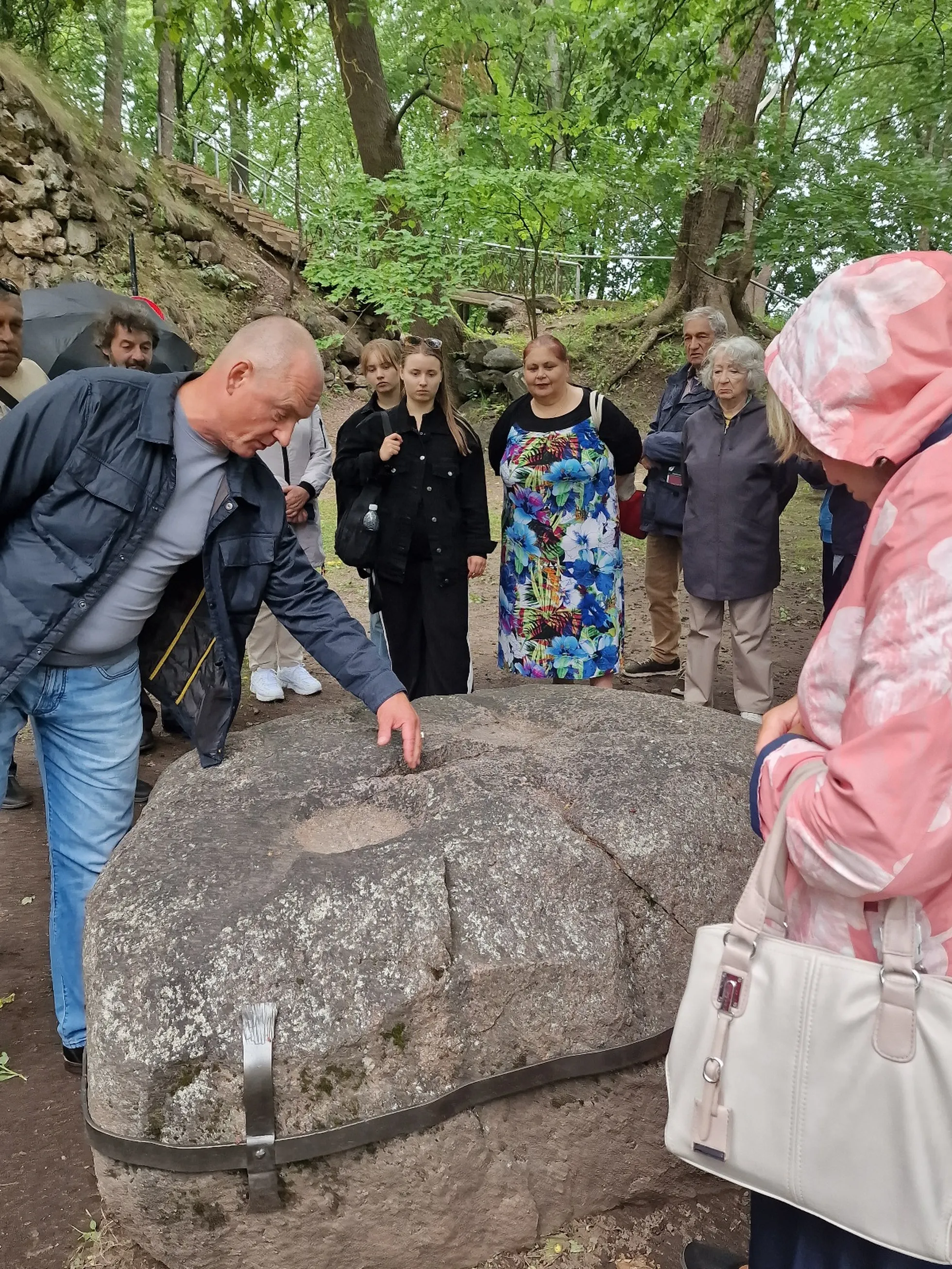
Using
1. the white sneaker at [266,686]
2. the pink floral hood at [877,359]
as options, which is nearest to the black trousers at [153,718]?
the white sneaker at [266,686]

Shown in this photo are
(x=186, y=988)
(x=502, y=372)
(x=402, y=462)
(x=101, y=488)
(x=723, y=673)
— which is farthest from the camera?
(x=502, y=372)

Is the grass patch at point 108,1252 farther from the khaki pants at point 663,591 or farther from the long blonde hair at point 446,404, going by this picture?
the khaki pants at point 663,591

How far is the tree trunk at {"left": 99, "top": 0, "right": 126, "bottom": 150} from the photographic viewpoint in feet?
47.0

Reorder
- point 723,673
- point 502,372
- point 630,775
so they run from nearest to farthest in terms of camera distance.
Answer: point 630,775, point 723,673, point 502,372

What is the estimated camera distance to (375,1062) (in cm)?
188

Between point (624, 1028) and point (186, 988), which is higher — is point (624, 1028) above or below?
below

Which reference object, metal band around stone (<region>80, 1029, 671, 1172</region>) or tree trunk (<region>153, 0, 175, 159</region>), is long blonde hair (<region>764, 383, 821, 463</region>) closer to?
metal band around stone (<region>80, 1029, 671, 1172</region>)

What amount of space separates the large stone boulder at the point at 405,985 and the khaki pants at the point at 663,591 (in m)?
3.47

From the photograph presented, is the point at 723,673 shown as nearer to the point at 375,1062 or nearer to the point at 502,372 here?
the point at 375,1062

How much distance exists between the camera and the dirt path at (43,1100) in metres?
2.23

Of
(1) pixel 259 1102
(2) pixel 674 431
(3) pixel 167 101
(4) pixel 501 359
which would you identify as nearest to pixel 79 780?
(1) pixel 259 1102

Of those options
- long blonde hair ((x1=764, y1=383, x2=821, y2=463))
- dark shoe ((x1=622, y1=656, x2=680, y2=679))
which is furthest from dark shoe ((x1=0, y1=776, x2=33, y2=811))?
long blonde hair ((x1=764, y1=383, x2=821, y2=463))

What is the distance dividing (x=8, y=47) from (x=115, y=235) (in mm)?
2271

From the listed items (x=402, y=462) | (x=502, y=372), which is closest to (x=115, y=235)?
(x=502, y=372)
